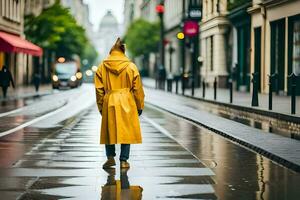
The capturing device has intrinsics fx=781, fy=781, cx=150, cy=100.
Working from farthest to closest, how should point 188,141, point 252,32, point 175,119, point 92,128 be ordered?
1. point 252,32
2. point 175,119
3. point 92,128
4. point 188,141

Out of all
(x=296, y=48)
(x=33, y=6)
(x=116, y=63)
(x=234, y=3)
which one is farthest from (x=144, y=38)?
(x=116, y=63)

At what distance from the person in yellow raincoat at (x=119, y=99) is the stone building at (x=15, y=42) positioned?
1485 inches

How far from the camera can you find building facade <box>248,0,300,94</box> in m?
37.8

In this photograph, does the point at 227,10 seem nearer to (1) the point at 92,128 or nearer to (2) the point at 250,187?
(1) the point at 92,128

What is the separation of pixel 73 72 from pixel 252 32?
24.5 metres

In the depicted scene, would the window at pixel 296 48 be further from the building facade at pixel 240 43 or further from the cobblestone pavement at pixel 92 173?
the cobblestone pavement at pixel 92 173

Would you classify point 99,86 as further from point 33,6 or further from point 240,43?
point 33,6

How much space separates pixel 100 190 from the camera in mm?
8938

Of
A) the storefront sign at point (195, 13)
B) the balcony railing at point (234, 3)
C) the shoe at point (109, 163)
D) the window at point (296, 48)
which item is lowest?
the shoe at point (109, 163)

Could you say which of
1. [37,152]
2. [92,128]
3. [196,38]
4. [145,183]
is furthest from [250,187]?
A: [196,38]

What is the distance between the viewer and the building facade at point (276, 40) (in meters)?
37.8

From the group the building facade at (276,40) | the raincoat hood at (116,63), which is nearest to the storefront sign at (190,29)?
the building facade at (276,40)

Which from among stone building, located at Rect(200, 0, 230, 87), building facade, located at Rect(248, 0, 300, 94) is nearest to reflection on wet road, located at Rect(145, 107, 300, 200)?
building facade, located at Rect(248, 0, 300, 94)

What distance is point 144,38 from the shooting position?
101 m
